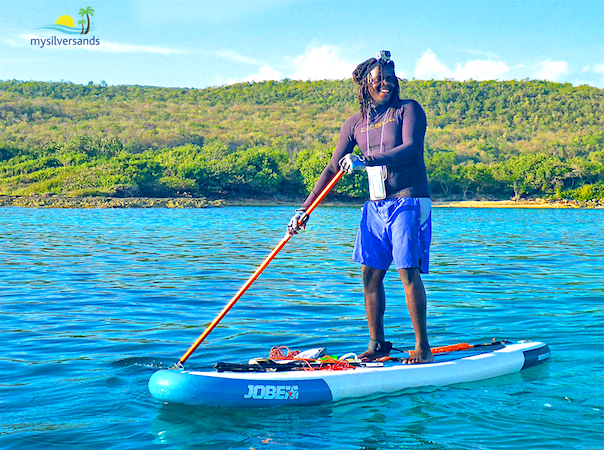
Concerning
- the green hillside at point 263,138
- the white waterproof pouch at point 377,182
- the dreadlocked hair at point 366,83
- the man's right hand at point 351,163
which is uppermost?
the green hillside at point 263,138

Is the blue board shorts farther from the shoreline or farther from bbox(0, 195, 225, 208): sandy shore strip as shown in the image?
bbox(0, 195, 225, 208): sandy shore strip

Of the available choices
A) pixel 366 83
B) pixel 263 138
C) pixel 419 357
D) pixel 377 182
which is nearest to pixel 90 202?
pixel 366 83

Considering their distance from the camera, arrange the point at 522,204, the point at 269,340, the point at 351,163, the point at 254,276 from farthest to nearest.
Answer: the point at 522,204, the point at 269,340, the point at 254,276, the point at 351,163

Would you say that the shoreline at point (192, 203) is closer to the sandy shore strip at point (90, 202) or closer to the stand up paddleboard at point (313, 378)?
the sandy shore strip at point (90, 202)

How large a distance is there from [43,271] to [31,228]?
567 inches

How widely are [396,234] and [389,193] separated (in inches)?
15.1

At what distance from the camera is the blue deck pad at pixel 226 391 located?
17.1 feet

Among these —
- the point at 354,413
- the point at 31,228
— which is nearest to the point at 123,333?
the point at 354,413

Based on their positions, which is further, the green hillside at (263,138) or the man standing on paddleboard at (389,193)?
the green hillside at (263,138)

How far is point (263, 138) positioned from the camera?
379 feet

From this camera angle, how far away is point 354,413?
5.30 metres

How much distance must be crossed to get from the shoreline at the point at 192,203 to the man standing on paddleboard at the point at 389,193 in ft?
164

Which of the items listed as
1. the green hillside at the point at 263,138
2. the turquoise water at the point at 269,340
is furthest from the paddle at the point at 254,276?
the green hillside at the point at 263,138

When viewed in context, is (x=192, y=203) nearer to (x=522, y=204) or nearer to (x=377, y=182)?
(x=522, y=204)
